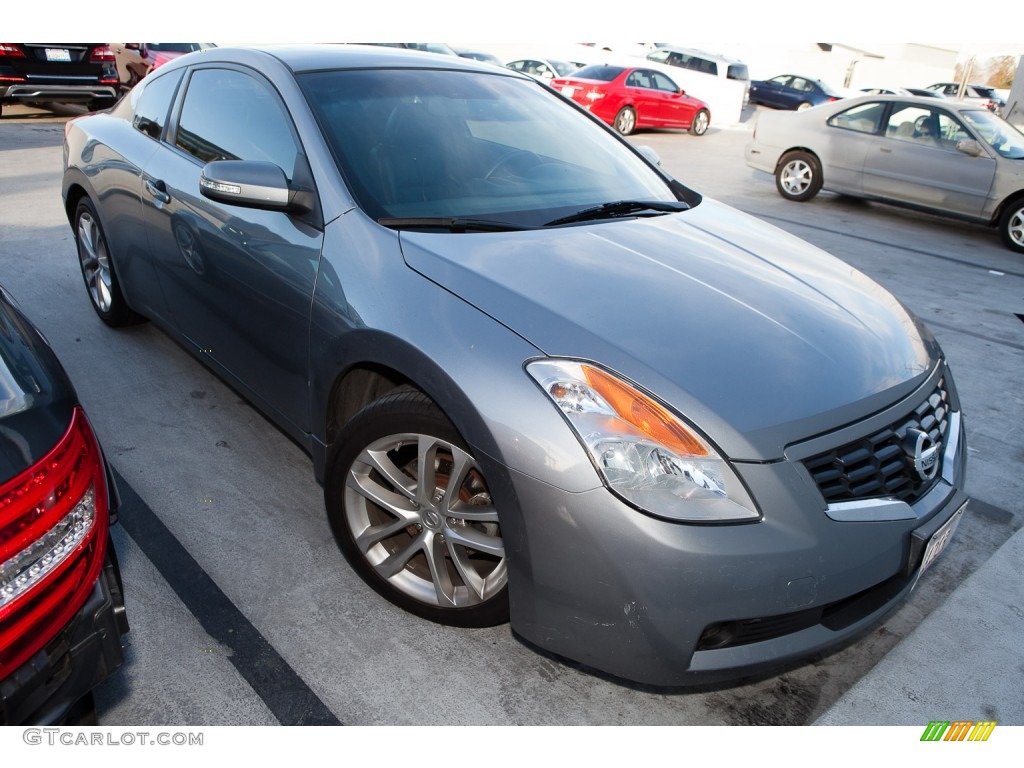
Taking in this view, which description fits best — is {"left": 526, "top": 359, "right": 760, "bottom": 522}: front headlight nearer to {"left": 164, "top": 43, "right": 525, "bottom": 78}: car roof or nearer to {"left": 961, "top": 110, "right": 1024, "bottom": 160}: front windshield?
{"left": 164, "top": 43, "right": 525, "bottom": 78}: car roof

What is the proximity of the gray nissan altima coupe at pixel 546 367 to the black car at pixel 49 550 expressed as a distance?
2.92 feet

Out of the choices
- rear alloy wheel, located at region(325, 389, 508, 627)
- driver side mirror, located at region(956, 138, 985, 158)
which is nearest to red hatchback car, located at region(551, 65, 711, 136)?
driver side mirror, located at region(956, 138, 985, 158)

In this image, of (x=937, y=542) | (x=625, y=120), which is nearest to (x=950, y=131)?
(x=625, y=120)

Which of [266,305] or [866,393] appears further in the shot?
[266,305]

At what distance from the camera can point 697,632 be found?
202 centimetres

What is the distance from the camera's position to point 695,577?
1957 millimetres

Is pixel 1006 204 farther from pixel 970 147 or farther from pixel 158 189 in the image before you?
pixel 158 189

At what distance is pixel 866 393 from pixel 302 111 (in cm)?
213

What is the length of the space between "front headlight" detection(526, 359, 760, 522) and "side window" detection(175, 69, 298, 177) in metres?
1.55

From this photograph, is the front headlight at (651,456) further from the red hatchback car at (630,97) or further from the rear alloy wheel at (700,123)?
the rear alloy wheel at (700,123)

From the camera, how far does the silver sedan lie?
30.0ft

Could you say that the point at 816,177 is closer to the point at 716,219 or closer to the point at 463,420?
the point at 716,219

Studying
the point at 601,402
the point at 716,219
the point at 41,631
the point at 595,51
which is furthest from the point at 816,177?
the point at 595,51

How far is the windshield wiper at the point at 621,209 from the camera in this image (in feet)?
9.87
